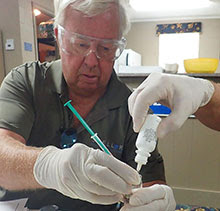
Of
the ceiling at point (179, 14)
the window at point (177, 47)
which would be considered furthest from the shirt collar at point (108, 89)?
the window at point (177, 47)

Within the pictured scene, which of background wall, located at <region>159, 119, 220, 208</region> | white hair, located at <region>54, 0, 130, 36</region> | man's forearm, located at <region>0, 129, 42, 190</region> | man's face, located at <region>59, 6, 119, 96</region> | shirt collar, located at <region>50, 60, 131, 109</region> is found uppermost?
white hair, located at <region>54, 0, 130, 36</region>

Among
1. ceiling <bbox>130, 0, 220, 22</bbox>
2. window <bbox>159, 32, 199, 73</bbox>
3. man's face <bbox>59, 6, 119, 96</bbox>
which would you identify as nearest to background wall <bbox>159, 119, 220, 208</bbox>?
man's face <bbox>59, 6, 119, 96</bbox>

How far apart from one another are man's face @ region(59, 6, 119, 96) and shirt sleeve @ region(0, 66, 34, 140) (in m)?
0.20

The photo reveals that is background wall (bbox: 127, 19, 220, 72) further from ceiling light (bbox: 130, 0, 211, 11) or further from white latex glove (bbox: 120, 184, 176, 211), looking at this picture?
white latex glove (bbox: 120, 184, 176, 211)

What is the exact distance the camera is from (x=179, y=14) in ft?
17.9

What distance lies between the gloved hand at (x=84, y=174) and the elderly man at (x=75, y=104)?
0.07 m

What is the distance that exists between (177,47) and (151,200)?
592 centimetres

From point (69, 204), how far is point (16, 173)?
38cm

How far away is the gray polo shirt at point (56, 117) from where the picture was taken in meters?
0.98

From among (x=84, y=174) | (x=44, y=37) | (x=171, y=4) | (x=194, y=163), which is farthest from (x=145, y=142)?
(x=171, y=4)

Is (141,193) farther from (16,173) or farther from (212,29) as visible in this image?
(212,29)

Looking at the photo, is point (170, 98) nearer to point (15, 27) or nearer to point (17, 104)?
point (17, 104)

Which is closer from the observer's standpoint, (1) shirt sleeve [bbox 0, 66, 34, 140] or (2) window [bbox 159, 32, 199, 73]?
(1) shirt sleeve [bbox 0, 66, 34, 140]

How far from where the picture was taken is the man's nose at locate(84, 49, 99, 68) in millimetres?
1012
